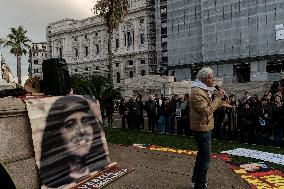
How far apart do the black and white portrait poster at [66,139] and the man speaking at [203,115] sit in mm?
1746

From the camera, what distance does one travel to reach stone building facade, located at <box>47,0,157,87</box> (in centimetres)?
6969

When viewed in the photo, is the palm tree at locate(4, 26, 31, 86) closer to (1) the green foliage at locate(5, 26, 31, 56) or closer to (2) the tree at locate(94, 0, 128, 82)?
(1) the green foliage at locate(5, 26, 31, 56)

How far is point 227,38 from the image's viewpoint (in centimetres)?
5288

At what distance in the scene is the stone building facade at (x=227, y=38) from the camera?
159ft

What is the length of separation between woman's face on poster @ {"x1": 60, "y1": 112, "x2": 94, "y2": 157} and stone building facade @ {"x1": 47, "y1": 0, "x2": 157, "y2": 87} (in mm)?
58162

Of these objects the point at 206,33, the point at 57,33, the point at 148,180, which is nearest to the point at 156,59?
the point at 206,33

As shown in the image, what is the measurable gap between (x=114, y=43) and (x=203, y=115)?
7241cm

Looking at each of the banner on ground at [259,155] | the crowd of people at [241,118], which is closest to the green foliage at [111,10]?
the crowd of people at [241,118]

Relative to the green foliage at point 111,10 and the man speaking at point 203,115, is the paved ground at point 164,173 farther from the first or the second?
the green foliage at point 111,10

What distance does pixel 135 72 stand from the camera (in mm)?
72188

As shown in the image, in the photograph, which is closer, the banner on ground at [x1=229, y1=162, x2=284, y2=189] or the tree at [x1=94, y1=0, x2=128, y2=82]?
the banner on ground at [x1=229, y1=162, x2=284, y2=189]

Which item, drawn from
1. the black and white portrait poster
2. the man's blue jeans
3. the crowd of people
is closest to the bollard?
the black and white portrait poster

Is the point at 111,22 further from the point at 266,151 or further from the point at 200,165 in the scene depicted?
the point at 200,165

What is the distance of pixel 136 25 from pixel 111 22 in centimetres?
3595
